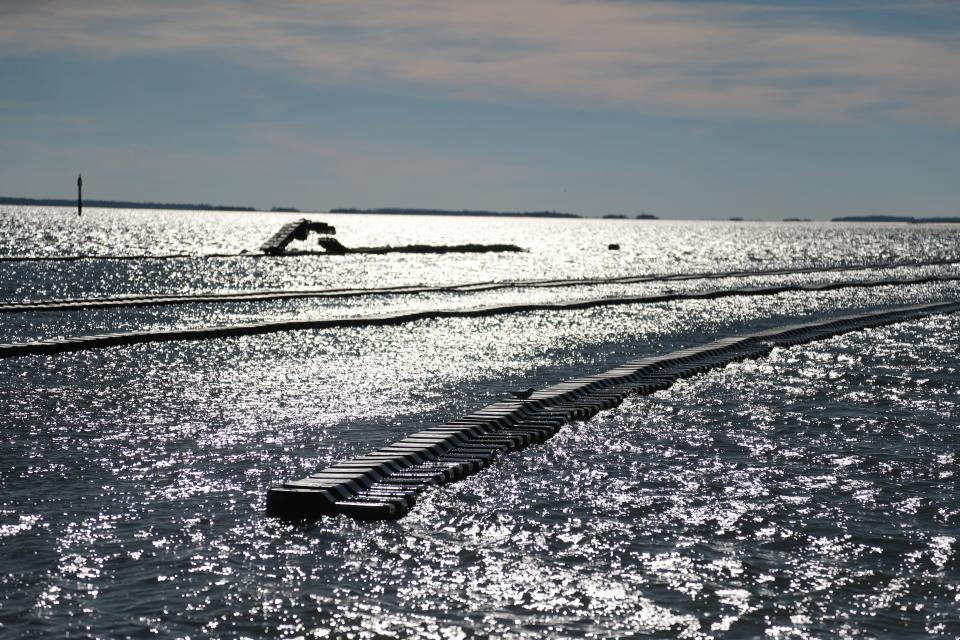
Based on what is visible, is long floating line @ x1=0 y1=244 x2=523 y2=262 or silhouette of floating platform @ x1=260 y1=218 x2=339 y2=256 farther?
silhouette of floating platform @ x1=260 y1=218 x2=339 y2=256

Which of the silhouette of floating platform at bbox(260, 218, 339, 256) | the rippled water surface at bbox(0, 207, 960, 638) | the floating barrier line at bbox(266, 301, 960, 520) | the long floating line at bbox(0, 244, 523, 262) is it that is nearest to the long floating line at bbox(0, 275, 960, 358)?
the rippled water surface at bbox(0, 207, 960, 638)

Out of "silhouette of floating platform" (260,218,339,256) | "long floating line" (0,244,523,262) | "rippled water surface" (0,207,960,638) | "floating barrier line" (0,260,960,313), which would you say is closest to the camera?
"rippled water surface" (0,207,960,638)

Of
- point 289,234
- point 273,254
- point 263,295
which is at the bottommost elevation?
point 263,295

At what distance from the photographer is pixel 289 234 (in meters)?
130

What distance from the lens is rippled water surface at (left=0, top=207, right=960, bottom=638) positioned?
44.1 feet

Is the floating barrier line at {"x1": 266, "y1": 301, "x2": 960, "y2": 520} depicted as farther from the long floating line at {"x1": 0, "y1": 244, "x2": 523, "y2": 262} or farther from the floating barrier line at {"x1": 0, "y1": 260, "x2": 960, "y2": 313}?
the long floating line at {"x1": 0, "y1": 244, "x2": 523, "y2": 262}

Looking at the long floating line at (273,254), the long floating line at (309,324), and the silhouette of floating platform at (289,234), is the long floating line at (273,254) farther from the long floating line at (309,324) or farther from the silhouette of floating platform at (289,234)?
the long floating line at (309,324)

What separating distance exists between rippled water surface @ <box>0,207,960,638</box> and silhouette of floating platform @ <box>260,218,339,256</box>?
84921mm

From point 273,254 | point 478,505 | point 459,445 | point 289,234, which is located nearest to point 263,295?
point 459,445

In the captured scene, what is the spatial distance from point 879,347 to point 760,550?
101 feet

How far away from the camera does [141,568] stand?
1472 centimetres

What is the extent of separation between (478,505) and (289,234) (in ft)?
373

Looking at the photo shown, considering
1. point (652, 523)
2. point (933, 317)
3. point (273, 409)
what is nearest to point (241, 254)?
point (933, 317)

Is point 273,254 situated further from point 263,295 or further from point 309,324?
point 309,324
